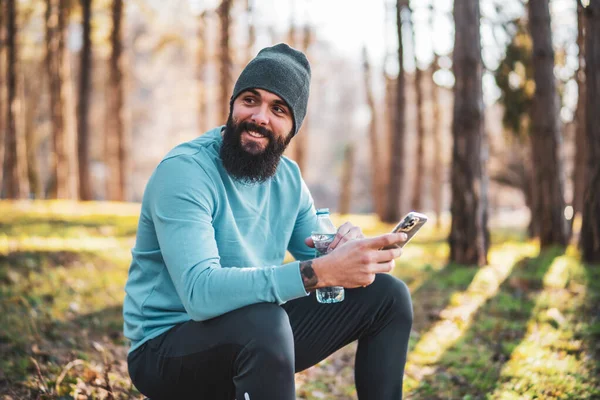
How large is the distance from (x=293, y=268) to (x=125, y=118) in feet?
50.4

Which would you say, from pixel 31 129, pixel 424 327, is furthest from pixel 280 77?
pixel 31 129

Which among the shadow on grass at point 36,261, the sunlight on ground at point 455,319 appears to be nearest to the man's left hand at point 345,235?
the sunlight on ground at point 455,319

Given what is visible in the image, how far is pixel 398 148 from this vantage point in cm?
1520

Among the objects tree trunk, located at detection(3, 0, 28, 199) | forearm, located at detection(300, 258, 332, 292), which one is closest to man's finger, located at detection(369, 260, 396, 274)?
forearm, located at detection(300, 258, 332, 292)

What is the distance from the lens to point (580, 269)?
6.95 meters

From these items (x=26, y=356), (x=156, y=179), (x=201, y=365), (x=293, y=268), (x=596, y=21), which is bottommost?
(x=26, y=356)

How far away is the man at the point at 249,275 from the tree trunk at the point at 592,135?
17.3 feet

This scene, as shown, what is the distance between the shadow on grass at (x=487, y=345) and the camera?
398 centimetres

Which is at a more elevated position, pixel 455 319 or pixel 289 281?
pixel 289 281

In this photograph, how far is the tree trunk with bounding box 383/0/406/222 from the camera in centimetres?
1481

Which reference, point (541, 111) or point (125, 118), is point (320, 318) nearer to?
point (541, 111)

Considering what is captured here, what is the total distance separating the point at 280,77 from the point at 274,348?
1.30 meters

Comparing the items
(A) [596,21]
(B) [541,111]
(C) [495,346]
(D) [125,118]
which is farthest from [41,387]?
(D) [125,118]

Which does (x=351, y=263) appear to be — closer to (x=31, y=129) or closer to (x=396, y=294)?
(x=396, y=294)
